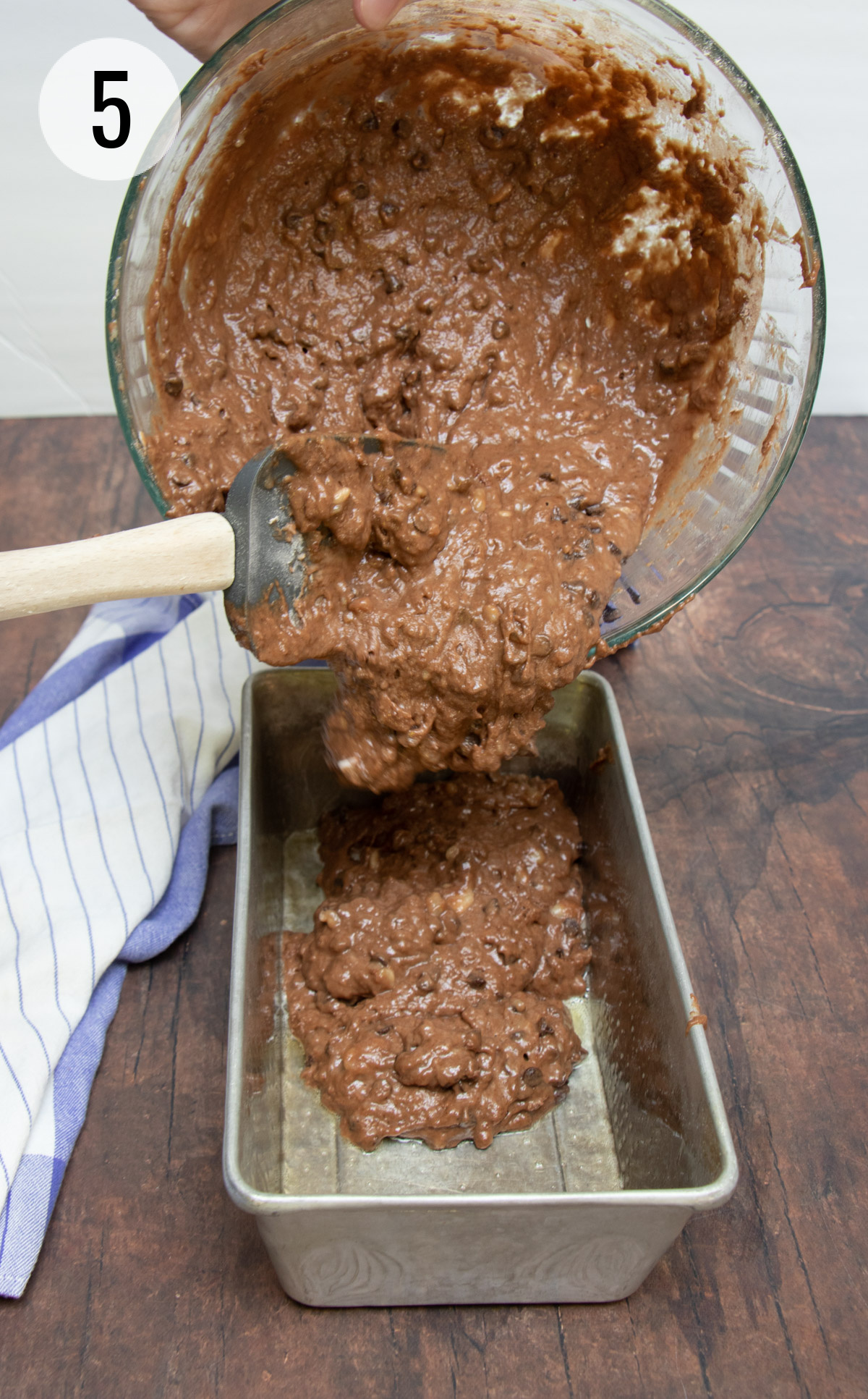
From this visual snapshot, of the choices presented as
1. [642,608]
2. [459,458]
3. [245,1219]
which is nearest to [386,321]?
[459,458]

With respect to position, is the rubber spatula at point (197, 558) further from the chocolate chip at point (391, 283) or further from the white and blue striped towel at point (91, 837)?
the white and blue striped towel at point (91, 837)

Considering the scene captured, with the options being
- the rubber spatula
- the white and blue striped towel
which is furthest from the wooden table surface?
the rubber spatula

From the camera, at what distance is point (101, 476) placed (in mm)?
2289

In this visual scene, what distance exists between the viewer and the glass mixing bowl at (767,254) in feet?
3.93

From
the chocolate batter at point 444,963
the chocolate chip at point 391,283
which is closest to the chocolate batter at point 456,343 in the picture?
the chocolate chip at point 391,283

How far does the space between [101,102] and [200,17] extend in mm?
449

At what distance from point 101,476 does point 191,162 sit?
112cm

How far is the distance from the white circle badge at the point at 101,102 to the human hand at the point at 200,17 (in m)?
0.13

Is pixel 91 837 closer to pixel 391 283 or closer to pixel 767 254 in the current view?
pixel 391 283

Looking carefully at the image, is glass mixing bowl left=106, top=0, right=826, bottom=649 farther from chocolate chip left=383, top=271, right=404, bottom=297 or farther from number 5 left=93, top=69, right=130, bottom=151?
number 5 left=93, top=69, right=130, bottom=151

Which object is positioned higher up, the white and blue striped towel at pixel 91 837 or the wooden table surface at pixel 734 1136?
the white and blue striped towel at pixel 91 837

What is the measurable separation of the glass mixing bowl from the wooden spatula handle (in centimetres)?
14

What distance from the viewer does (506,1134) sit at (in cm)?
138

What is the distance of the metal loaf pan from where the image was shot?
3.50ft
